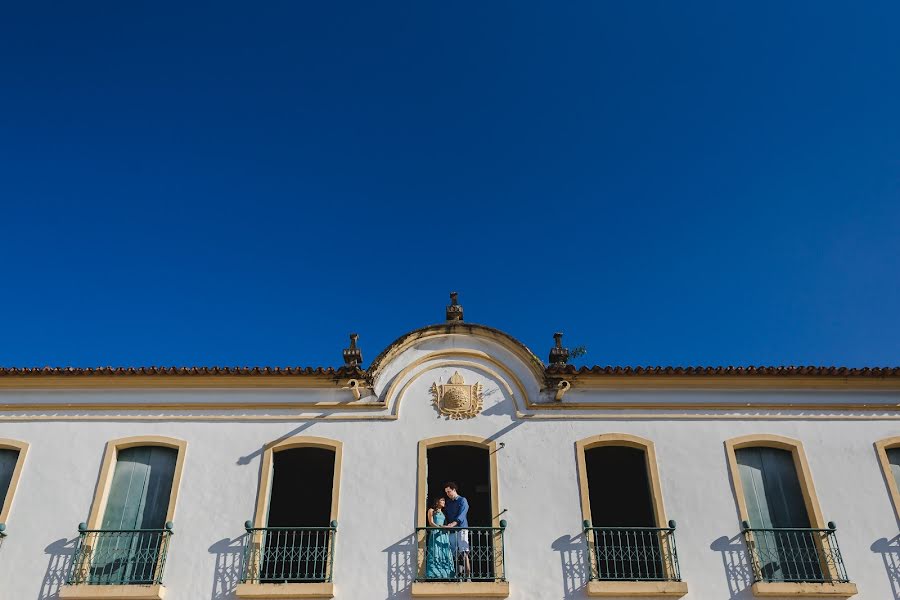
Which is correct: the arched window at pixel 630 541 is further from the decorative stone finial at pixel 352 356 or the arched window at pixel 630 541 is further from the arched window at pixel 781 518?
the decorative stone finial at pixel 352 356

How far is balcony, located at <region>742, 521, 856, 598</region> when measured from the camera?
11516 millimetres

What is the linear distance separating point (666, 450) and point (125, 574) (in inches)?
347

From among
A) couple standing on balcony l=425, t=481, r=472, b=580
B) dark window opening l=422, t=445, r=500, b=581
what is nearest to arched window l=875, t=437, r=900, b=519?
dark window opening l=422, t=445, r=500, b=581

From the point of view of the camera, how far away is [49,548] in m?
11.9

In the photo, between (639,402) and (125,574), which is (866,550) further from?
(125,574)

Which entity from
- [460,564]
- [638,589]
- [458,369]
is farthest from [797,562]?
[458,369]

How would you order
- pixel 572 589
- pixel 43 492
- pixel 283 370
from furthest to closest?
pixel 283 370
pixel 43 492
pixel 572 589

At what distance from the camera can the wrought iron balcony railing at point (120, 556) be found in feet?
38.3

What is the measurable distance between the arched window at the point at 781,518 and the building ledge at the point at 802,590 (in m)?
0.01

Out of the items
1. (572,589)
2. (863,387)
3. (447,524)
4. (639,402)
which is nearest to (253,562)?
(447,524)

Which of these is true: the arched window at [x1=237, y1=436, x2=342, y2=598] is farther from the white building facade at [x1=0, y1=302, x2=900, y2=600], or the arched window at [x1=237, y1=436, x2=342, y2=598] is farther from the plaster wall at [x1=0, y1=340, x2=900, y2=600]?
the plaster wall at [x1=0, y1=340, x2=900, y2=600]

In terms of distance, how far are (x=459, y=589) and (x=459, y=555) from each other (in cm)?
63

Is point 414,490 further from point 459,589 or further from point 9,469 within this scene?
point 9,469

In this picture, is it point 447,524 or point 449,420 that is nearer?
point 447,524
